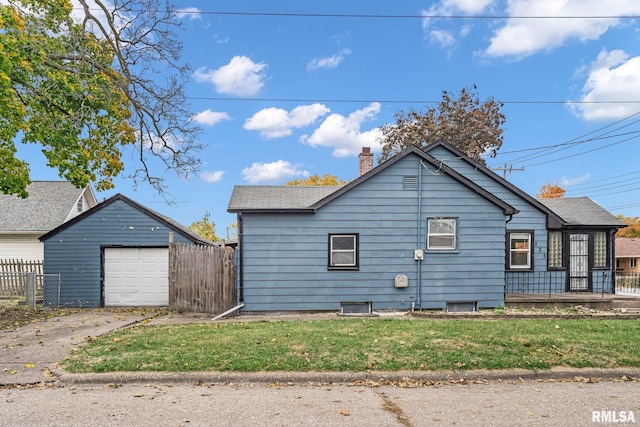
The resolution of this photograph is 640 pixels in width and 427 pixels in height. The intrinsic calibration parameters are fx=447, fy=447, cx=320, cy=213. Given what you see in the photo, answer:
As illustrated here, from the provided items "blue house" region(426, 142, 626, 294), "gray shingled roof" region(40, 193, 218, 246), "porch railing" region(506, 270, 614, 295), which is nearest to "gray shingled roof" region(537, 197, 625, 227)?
"blue house" region(426, 142, 626, 294)

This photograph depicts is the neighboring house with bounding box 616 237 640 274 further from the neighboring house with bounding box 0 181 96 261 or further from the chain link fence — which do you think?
the neighboring house with bounding box 0 181 96 261

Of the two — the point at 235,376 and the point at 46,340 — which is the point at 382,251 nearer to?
the point at 235,376

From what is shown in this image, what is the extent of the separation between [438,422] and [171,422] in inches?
112

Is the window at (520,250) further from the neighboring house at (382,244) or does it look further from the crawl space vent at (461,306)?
the crawl space vent at (461,306)

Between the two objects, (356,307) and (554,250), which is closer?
(356,307)

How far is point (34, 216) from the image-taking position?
24.4 m

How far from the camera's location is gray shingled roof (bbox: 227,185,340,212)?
12609 millimetres

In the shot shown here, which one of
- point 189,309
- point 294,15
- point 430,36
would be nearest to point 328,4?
point 294,15

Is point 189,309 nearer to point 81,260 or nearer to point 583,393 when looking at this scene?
point 81,260

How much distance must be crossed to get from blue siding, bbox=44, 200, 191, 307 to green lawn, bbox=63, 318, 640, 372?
7.18 m

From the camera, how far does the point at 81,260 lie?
628 inches

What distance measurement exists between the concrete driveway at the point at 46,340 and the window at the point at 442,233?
8531 millimetres

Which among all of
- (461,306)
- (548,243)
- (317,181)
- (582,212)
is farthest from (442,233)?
(317,181)

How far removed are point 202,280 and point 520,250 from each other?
36.8 ft
